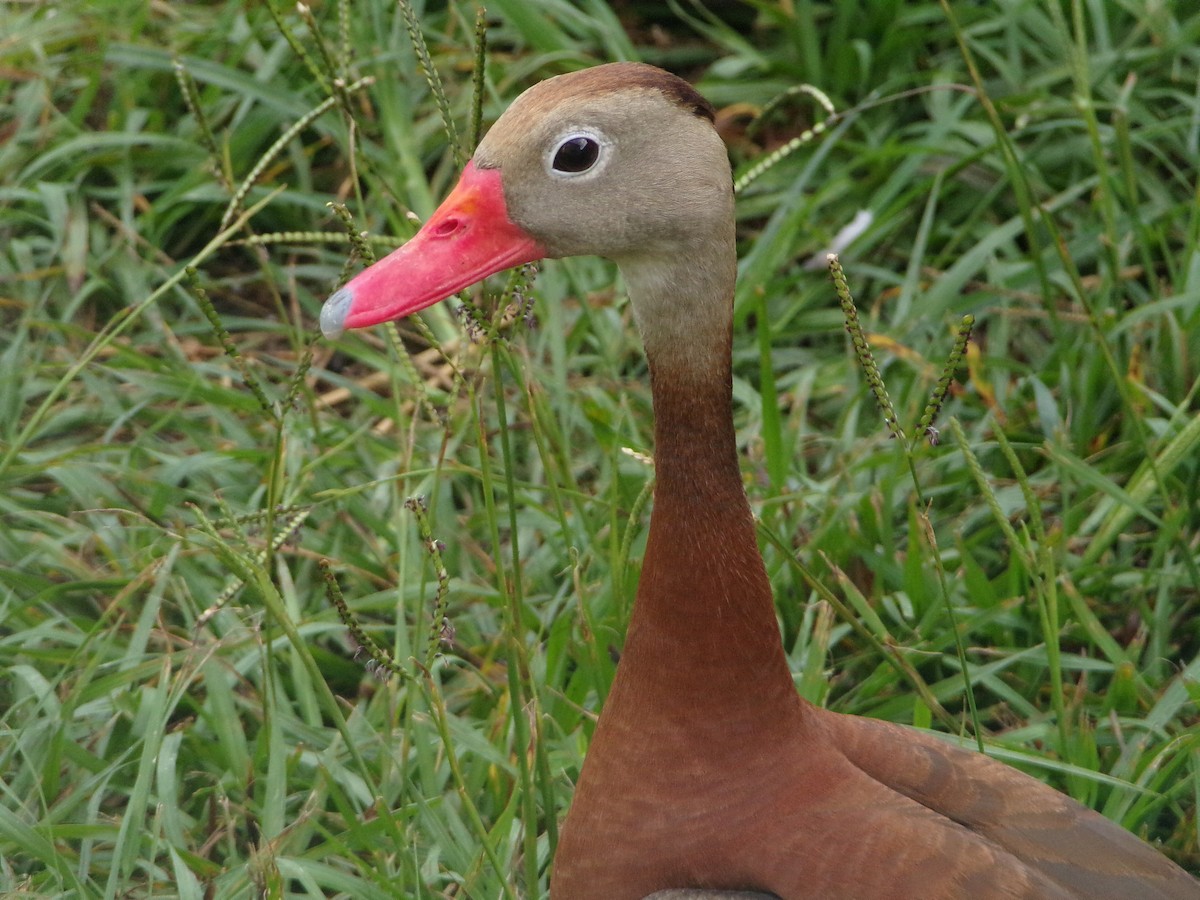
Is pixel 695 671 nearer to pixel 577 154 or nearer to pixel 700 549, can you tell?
pixel 700 549

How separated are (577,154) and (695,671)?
0.64m

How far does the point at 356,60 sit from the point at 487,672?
5.18ft

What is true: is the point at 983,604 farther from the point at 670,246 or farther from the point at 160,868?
the point at 160,868

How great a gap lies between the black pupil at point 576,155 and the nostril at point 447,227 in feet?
0.43

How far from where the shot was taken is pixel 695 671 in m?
1.93

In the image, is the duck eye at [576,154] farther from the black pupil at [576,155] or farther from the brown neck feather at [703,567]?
the brown neck feather at [703,567]

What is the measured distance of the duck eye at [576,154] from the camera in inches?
71.0

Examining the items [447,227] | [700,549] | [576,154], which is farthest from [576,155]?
[700,549]

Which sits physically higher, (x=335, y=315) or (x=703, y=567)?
(x=335, y=315)

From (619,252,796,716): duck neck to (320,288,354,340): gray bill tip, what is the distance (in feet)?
1.20

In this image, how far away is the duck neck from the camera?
1909 mm

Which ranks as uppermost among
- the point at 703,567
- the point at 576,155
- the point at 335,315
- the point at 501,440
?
the point at 576,155

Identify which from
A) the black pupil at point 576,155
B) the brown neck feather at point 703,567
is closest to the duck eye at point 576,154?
the black pupil at point 576,155

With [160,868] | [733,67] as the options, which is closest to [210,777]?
[160,868]
